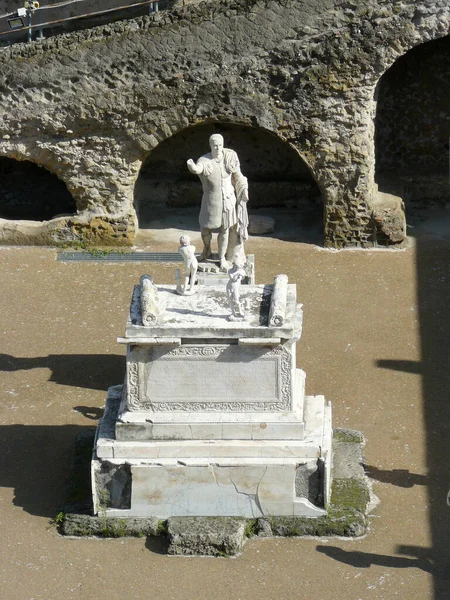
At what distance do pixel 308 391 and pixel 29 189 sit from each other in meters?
8.84

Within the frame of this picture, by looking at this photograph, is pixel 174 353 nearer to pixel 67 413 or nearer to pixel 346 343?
pixel 67 413

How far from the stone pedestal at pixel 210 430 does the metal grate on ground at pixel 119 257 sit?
Result: 6.76m

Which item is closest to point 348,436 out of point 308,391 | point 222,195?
point 308,391

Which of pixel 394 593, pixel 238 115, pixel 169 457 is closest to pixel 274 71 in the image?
pixel 238 115

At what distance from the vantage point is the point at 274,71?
59.8ft

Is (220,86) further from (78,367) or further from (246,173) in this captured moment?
(78,367)

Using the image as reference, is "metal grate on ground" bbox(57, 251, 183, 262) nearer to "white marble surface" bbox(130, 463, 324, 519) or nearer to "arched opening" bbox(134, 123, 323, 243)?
"arched opening" bbox(134, 123, 323, 243)

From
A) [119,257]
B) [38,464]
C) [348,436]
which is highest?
[119,257]

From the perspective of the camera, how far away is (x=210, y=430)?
1191cm

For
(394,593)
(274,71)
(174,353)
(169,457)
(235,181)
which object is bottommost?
Result: (394,593)

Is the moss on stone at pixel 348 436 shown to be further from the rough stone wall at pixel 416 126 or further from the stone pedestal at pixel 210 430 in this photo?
the rough stone wall at pixel 416 126

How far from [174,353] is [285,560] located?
6.84ft

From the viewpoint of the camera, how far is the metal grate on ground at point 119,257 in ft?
61.7

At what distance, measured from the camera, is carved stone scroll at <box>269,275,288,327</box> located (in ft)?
38.5
